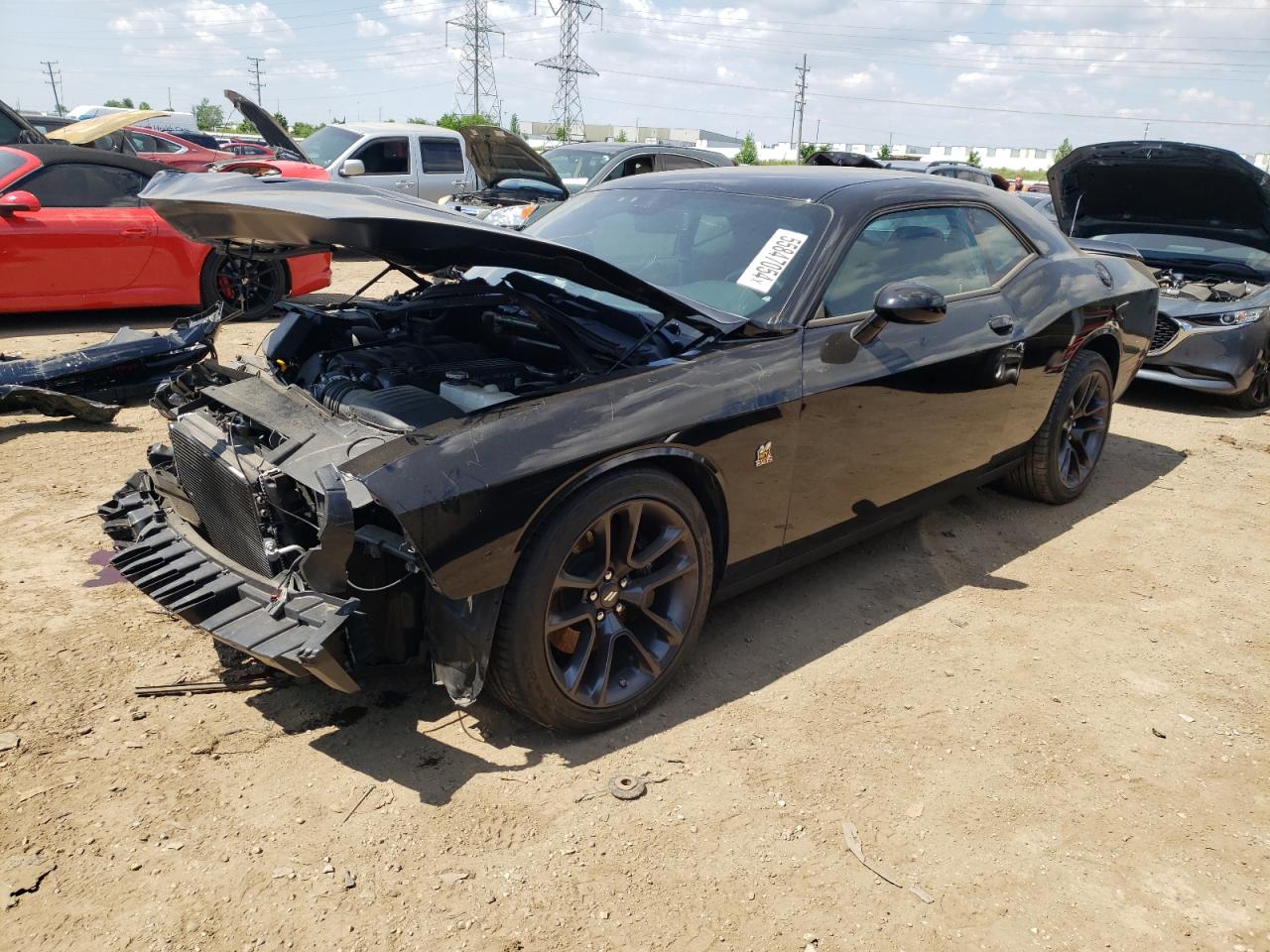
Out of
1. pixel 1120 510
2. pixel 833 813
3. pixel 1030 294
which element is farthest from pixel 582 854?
pixel 1120 510

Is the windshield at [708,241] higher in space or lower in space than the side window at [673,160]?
lower

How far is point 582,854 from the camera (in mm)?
2361

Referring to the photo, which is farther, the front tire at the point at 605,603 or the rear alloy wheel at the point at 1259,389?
the rear alloy wheel at the point at 1259,389

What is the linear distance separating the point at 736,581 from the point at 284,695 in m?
1.53

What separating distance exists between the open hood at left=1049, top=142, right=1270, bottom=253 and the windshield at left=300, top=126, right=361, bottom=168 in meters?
10.1

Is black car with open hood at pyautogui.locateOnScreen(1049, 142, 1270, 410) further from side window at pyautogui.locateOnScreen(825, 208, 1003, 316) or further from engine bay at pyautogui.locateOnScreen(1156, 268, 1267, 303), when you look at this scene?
side window at pyautogui.locateOnScreen(825, 208, 1003, 316)

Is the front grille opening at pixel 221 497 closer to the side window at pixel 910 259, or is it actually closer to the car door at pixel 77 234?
the side window at pixel 910 259

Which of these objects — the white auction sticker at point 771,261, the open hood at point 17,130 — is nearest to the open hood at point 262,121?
the open hood at point 17,130

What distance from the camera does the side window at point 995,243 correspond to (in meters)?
4.08

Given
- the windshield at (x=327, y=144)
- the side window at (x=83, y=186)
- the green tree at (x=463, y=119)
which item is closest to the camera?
the side window at (x=83, y=186)

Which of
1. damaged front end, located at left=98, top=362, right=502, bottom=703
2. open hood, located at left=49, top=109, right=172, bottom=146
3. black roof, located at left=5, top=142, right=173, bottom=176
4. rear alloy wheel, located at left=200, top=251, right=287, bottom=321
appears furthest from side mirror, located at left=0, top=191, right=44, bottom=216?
damaged front end, located at left=98, top=362, right=502, bottom=703

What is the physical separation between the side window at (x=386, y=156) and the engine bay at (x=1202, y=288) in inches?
415

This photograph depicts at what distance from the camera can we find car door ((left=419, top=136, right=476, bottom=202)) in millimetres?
14133

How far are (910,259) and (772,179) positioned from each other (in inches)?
25.5
